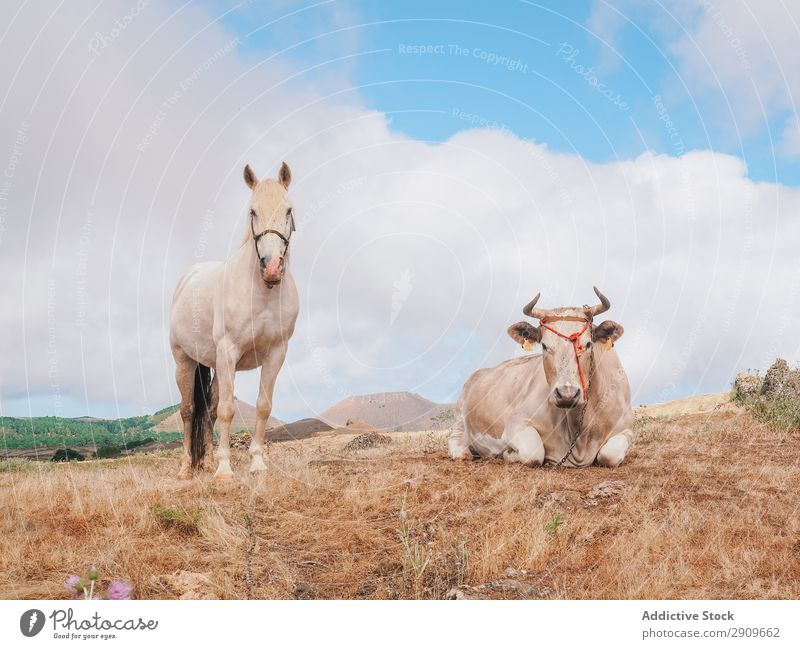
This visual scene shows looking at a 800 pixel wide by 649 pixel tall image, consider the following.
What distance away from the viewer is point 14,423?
17.8 meters

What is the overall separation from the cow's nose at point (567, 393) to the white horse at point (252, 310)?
3.86 metres

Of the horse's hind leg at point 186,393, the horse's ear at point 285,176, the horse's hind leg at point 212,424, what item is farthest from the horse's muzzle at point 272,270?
the horse's hind leg at point 186,393

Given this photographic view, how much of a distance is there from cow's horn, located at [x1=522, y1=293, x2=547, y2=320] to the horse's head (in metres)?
3.43

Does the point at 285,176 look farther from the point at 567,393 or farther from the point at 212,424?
the point at 567,393

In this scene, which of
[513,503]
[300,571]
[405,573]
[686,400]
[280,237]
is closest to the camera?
[405,573]

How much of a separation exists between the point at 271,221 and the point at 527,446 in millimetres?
4839

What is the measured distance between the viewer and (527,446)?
10.6m

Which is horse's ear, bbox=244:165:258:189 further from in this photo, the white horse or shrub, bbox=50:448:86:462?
shrub, bbox=50:448:86:462

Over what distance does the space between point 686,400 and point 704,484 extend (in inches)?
879

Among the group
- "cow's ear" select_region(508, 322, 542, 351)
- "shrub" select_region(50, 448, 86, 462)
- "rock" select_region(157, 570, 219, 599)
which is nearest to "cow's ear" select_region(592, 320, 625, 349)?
"cow's ear" select_region(508, 322, 542, 351)

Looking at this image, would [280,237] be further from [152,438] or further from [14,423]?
[152,438]

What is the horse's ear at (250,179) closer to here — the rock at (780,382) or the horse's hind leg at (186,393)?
the horse's hind leg at (186,393)

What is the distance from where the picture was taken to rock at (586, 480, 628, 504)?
7766 millimetres
